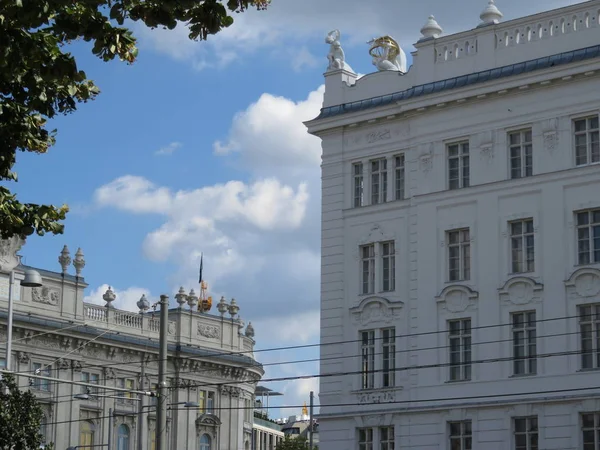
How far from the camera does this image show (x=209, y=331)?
94375 millimetres

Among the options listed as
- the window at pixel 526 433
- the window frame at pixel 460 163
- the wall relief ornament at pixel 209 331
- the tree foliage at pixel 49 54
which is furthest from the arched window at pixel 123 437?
the tree foliage at pixel 49 54

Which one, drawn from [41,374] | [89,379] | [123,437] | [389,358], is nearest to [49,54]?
[389,358]

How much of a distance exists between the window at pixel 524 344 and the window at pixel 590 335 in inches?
67.4

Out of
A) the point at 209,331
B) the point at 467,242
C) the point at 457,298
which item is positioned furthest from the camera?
the point at 209,331

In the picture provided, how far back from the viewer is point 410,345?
2031 inches

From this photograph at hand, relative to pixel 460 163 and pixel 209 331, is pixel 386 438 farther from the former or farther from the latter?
pixel 209 331

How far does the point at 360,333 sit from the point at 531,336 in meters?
6.82

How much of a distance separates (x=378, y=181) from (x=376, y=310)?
4847 mm

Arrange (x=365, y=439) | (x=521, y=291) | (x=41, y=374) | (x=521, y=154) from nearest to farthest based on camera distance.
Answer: (x=521, y=291) → (x=521, y=154) → (x=365, y=439) → (x=41, y=374)

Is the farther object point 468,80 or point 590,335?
point 468,80

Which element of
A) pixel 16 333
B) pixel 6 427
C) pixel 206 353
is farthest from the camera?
pixel 206 353

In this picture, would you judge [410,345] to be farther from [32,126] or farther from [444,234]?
[32,126]

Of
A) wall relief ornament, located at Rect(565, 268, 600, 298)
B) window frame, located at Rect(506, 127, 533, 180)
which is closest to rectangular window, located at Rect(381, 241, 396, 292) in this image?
window frame, located at Rect(506, 127, 533, 180)

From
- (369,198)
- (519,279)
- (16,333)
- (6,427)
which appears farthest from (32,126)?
(16,333)
